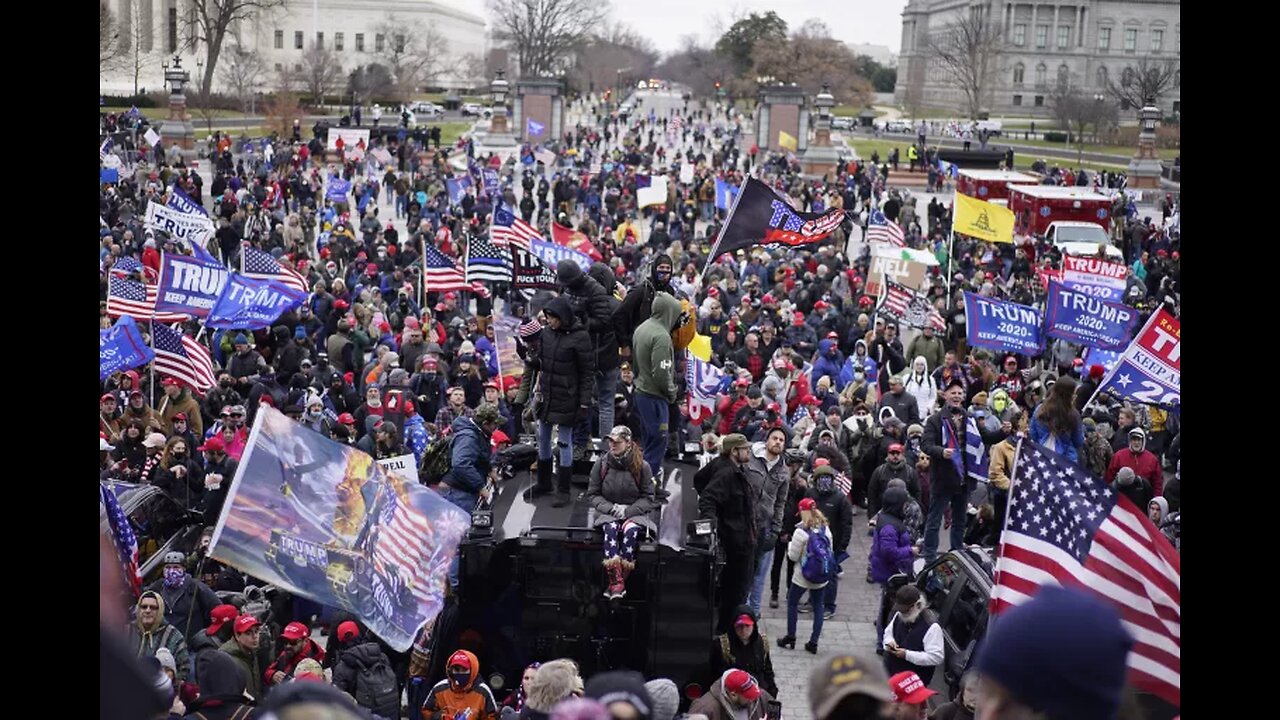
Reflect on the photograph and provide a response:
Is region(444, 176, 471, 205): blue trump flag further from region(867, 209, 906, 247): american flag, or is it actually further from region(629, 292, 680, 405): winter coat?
region(629, 292, 680, 405): winter coat

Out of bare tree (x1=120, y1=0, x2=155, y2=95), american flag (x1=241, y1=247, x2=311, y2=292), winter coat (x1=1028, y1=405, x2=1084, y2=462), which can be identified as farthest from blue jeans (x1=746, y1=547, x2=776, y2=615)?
bare tree (x1=120, y1=0, x2=155, y2=95)

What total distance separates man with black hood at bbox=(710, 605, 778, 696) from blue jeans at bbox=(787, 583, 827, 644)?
218 cm

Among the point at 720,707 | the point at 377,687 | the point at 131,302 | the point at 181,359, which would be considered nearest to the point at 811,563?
the point at 720,707

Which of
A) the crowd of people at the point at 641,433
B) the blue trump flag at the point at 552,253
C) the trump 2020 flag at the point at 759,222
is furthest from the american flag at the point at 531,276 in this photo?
the blue trump flag at the point at 552,253

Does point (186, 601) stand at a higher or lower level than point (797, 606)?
higher

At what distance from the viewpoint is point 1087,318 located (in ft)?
51.2

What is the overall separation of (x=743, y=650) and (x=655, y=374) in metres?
2.80

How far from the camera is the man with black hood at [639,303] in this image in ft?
34.9

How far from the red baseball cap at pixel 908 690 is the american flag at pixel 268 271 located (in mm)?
10579

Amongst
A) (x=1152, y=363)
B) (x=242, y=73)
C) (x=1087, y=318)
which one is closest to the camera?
(x=1152, y=363)

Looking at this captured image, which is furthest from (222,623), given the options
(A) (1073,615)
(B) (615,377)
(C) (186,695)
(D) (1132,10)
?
(D) (1132,10)

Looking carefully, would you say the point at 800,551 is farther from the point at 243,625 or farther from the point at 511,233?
the point at 511,233

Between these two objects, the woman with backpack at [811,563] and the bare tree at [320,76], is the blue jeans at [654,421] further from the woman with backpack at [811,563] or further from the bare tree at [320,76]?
the bare tree at [320,76]
